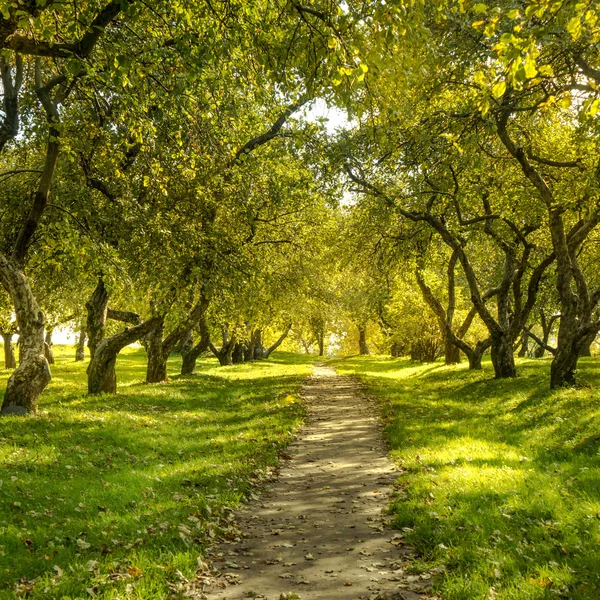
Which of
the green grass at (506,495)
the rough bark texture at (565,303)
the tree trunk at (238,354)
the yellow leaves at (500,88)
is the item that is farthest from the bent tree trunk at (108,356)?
the tree trunk at (238,354)

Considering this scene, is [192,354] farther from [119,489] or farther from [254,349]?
[119,489]

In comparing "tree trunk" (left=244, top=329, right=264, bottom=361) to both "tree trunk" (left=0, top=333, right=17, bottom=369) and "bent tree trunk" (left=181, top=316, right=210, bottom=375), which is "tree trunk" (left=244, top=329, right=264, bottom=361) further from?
"tree trunk" (left=0, top=333, right=17, bottom=369)

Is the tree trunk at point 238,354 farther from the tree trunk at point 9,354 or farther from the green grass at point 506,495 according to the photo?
the green grass at point 506,495

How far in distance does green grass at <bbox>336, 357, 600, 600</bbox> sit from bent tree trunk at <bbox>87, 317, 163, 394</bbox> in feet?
33.2

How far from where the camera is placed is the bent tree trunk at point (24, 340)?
14477mm

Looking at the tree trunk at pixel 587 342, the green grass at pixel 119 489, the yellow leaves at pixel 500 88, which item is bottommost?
the green grass at pixel 119 489

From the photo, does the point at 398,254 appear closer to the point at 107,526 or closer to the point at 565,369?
the point at 565,369

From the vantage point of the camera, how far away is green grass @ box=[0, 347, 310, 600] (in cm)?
640

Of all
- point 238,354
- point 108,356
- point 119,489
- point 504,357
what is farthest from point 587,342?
point 238,354

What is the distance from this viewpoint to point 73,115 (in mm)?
16359

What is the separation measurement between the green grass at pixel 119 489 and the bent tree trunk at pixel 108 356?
213 centimetres

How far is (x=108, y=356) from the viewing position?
20.8 metres

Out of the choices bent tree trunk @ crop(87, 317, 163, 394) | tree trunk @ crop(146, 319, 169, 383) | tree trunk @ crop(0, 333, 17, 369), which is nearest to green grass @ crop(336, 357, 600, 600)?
bent tree trunk @ crop(87, 317, 163, 394)

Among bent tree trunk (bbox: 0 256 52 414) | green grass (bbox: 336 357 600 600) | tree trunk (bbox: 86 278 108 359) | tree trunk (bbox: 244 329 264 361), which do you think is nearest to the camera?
green grass (bbox: 336 357 600 600)
